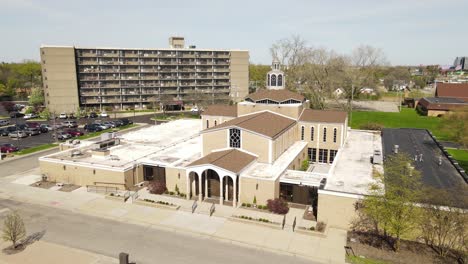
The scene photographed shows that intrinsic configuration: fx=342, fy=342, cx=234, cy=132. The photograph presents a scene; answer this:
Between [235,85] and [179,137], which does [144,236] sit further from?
[235,85]

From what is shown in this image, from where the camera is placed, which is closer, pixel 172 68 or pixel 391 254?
pixel 391 254

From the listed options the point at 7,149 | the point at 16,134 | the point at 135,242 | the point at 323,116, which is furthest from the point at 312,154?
the point at 16,134

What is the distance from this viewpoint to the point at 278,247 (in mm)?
26250

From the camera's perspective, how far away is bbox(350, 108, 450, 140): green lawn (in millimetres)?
77550

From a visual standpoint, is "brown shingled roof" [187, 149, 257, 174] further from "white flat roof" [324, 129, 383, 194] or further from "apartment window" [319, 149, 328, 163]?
"apartment window" [319, 149, 328, 163]

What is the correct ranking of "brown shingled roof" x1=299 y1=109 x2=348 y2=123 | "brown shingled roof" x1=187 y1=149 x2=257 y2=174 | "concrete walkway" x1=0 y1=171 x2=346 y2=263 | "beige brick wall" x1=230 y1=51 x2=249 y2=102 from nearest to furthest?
"concrete walkway" x1=0 y1=171 x2=346 y2=263 < "brown shingled roof" x1=187 y1=149 x2=257 y2=174 < "brown shingled roof" x1=299 y1=109 x2=348 y2=123 < "beige brick wall" x1=230 y1=51 x2=249 y2=102

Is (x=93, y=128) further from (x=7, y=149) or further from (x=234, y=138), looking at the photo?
(x=234, y=138)

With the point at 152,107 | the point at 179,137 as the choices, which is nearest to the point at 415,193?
the point at 179,137

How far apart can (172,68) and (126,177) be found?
236 ft

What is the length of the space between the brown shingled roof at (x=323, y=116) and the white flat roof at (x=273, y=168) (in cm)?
709

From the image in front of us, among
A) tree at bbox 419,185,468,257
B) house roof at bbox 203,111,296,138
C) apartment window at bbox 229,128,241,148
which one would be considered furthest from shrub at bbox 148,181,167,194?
tree at bbox 419,185,468,257

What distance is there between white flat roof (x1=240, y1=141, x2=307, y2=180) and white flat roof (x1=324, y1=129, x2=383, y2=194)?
201 inches

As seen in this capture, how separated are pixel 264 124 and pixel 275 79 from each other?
40.2ft

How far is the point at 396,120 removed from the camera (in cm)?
8469
